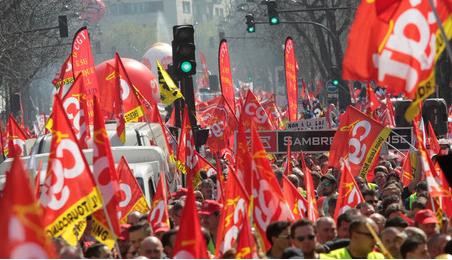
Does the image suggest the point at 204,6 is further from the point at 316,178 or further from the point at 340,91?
the point at 316,178

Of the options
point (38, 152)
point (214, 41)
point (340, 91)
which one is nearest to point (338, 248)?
point (38, 152)

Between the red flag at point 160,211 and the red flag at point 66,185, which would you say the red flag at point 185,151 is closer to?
the red flag at point 160,211

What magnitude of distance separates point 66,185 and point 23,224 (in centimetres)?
292

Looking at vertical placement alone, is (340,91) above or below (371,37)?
below

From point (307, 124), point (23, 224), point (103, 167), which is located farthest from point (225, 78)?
point (23, 224)

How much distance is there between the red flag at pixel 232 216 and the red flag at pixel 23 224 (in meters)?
3.48

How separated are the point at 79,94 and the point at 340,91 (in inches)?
1572

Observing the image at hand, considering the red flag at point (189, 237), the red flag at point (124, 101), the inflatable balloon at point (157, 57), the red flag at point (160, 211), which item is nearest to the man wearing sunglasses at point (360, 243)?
the red flag at point (189, 237)

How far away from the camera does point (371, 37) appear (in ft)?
34.0

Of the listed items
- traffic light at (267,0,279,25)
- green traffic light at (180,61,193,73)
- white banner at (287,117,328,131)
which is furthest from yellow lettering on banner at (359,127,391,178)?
traffic light at (267,0,279,25)

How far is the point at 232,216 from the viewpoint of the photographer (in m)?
11.5

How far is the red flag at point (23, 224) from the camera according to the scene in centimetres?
790

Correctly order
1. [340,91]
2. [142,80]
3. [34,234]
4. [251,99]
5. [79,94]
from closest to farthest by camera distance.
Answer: [34,234], [79,94], [251,99], [142,80], [340,91]

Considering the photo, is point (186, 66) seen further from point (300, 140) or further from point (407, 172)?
point (407, 172)
